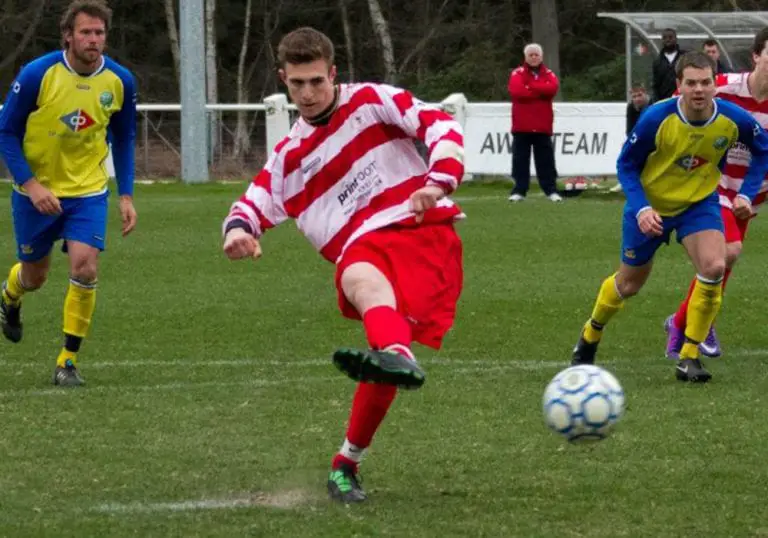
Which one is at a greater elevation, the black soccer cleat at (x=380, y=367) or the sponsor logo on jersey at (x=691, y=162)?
the sponsor logo on jersey at (x=691, y=162)

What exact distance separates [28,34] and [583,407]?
35.4 m

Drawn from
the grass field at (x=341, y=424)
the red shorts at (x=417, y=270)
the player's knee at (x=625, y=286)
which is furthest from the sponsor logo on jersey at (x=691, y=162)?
the red shorts at (x=417, y=270)

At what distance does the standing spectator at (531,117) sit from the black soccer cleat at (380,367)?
48.1 ft

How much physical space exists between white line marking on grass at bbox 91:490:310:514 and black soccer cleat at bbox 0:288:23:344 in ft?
12.0

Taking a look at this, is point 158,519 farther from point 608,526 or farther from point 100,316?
point 100,316

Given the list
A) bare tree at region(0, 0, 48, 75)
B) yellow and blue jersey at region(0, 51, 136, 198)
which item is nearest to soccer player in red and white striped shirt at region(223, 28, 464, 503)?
yellow and blue jersey at region(0, 51, 136, 198)

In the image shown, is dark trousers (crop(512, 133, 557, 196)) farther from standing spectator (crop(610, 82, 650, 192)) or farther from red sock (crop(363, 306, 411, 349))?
red sock (crop(363, 306, 411, 349))

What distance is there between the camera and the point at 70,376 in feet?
26.9

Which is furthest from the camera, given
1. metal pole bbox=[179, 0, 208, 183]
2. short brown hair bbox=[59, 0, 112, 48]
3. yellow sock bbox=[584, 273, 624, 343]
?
metal pole bbox=[179, 0, 208, 183]

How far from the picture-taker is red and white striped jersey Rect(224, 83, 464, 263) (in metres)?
5.72

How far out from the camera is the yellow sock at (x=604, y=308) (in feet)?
27.4

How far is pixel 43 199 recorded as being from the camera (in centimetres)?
784

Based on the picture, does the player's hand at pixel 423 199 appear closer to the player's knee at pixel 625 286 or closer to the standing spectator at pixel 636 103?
the player's knee at pixel 625 286

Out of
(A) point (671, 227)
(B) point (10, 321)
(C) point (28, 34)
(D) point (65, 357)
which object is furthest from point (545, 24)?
(D) point (65, 357)
